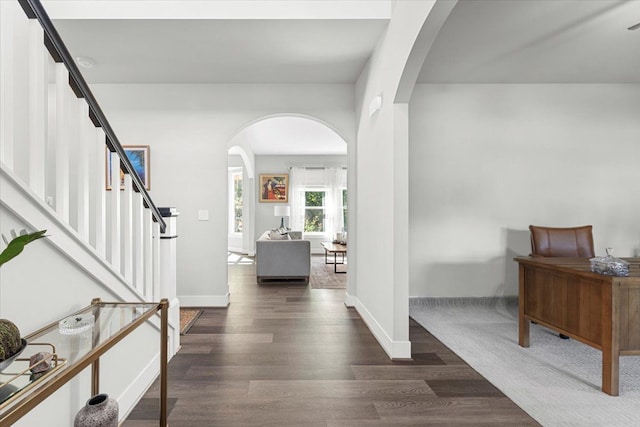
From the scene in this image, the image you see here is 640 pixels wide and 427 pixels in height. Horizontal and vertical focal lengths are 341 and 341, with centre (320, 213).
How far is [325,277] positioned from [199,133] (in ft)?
10.3

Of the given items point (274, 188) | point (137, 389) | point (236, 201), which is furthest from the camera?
point (236, 201)

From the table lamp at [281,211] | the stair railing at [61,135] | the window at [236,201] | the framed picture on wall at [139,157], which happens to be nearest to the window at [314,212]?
the table lamp at [281,211]

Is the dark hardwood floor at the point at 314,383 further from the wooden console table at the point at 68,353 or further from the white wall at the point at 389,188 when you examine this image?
the wooden console table at the point at 68,353

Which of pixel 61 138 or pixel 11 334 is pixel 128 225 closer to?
pixel 61 138

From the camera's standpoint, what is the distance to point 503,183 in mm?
4012

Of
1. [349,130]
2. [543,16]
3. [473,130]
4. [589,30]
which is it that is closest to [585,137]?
[473,130]

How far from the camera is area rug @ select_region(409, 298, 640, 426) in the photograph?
6.28 ft

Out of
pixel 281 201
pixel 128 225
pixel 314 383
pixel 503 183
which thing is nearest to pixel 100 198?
pixel 128 225

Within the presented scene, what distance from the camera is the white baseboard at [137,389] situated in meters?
1.86

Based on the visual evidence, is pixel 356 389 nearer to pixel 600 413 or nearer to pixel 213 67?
pixel 600 413

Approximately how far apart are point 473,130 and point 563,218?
148 centimetres

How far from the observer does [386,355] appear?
2.66 metres

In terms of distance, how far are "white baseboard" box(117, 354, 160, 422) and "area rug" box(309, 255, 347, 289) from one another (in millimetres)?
2973

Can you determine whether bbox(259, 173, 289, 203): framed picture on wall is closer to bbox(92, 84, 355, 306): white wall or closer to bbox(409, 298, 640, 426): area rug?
bbox(92, 84, 355, 306): white wall
